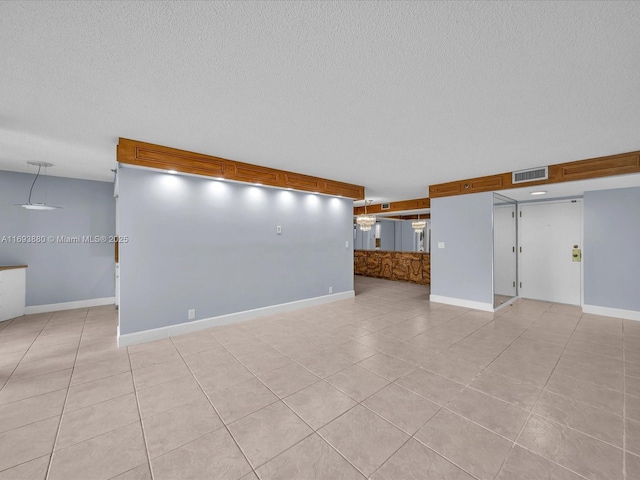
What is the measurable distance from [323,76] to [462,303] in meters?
5.19

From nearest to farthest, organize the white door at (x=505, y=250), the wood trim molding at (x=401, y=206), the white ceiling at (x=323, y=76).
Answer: the white ceiling at (x=323, y=76) → the white door at (x=505, y=250) → the wood trim molding at (x=401, y=206)

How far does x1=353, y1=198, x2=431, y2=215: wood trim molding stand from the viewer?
311 inches

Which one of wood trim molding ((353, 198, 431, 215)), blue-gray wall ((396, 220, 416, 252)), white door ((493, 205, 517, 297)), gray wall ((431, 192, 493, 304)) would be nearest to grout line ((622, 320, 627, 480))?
gray wall ((431, 192, 493, 304))

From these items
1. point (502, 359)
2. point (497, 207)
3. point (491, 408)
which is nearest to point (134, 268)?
point (491, 408)

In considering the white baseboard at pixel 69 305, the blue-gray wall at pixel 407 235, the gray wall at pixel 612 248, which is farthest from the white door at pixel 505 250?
the white baseboard at pixel 69 305

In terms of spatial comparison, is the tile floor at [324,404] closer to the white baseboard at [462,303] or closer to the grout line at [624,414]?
the grout line at [624,414]

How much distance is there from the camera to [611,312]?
4562mm

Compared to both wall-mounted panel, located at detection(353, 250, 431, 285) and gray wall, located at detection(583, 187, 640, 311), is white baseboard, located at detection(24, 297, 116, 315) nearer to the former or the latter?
wall-mounted panel, located at detection(353, 250, 431, 285)

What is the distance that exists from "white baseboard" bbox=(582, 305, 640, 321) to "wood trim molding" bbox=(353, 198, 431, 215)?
4.19 m

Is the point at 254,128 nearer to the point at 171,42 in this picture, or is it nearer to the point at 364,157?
the point at 171,42

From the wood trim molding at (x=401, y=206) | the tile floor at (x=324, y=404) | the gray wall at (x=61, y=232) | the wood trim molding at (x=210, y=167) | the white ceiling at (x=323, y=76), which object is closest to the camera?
the white ceiling at (x=323, y=76)

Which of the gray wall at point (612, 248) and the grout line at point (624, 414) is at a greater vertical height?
the gray wall at point (612, 248)

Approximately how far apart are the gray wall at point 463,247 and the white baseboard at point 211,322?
8.42 feet

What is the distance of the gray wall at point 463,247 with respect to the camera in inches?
200
